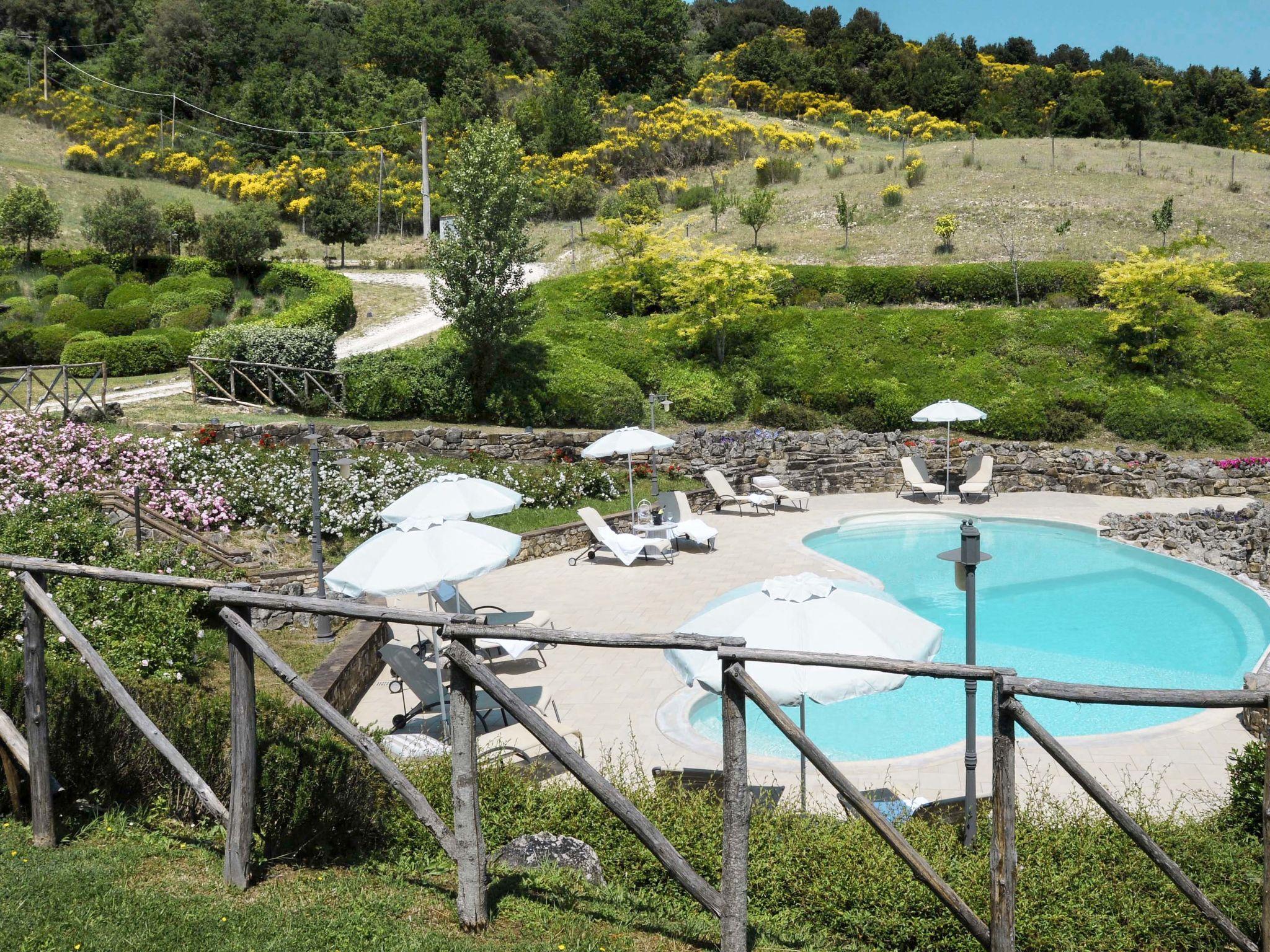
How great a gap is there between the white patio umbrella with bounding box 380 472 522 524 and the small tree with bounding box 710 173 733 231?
88.3 feet

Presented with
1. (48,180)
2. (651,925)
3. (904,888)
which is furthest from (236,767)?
(48,180)

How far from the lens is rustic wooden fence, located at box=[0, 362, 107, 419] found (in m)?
18.1

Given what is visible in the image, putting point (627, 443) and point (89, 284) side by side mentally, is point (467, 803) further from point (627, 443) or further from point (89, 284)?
point (89, 284)

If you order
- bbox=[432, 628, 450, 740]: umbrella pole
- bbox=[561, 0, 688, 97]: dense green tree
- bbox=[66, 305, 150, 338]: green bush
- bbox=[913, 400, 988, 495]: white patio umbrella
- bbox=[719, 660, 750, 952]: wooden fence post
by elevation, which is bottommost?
bbox=[432, 628, 450, 740]: umbrella pole

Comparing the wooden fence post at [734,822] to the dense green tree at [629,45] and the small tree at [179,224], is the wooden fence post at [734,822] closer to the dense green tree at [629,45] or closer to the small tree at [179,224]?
the small tree at [179,224]

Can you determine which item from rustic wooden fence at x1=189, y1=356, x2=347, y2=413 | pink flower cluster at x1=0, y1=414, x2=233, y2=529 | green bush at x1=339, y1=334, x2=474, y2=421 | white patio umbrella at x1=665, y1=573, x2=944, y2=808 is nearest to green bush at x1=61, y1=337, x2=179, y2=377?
rustic wooden fence at x1=189, y1=356, x2=347, y2=413

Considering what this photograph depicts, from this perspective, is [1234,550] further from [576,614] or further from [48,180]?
[48,180]

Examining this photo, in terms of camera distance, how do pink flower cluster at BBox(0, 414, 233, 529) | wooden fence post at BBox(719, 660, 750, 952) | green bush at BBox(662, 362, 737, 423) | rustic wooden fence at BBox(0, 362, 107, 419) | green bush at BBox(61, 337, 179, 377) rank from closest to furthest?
wooden fence post at BBox(719, 660, 750, 952), pink flower cluster at BBox(0, 414, 233, 529), rustic wooden fence at BBox(0, 362, 107, 419), green bush at BBox(662, 362, 737, 423), green bush at BBox(61, 337, 179, 377)

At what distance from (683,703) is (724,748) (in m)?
5.38

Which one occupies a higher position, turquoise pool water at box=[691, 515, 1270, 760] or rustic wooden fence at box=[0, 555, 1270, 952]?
rustic wooden fence at box=[0, 555, 1270, 952]

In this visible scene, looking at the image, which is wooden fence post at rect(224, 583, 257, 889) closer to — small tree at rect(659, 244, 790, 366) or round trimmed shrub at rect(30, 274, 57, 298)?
small tree at rect(659, 244, 790, 366)

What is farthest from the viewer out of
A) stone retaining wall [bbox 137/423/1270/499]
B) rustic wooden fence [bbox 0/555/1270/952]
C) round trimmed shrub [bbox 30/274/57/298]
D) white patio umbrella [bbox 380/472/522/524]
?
round trimmed shrub [bbox 30/274/57/298]

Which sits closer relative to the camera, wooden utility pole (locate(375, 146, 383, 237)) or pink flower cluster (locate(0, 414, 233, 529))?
pink flower cluster (locate(0, 414, 233, 529))

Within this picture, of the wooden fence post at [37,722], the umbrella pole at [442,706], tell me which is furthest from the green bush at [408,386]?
the wooden fence post at [37,722]
